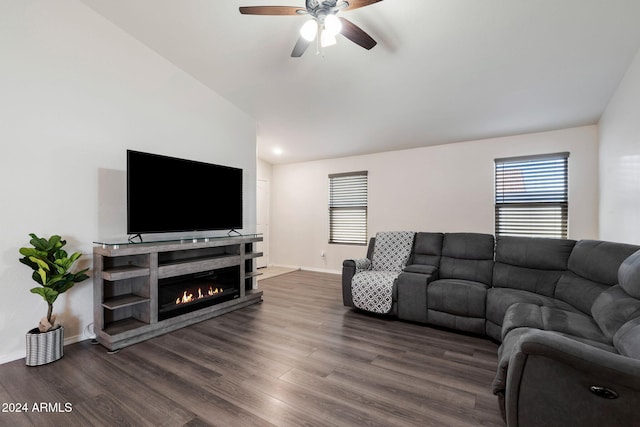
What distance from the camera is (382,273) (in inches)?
145

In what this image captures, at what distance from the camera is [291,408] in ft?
5.86

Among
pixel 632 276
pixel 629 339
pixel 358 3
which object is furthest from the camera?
pixel 358 3

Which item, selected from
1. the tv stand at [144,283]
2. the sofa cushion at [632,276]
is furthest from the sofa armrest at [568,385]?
the tv stand at [144,283]

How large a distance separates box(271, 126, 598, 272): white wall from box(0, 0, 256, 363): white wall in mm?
3382

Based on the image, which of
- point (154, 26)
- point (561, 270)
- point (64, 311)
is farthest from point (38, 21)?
point (561, 270)

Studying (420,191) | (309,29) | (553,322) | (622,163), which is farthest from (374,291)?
(622,163)

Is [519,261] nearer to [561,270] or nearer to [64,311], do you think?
[561,270]

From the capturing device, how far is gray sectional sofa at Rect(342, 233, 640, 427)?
1104mm

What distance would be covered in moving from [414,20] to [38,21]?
3384mm

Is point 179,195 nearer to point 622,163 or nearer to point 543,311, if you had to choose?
point 543,311

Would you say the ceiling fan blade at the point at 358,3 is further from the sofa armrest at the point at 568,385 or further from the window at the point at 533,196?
the window at the point at 533,196

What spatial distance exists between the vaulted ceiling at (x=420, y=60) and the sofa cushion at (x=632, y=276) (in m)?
2.00

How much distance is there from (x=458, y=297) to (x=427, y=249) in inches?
37.0

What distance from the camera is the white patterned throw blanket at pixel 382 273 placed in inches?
133
